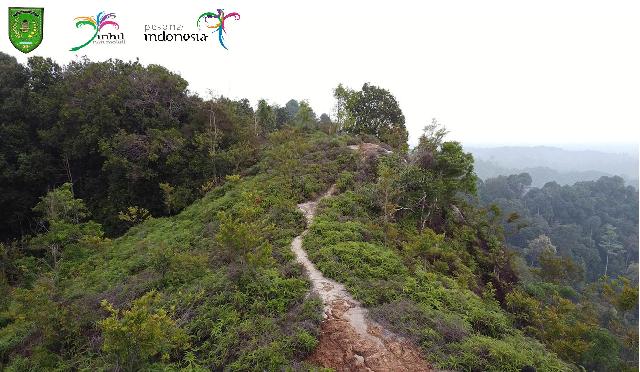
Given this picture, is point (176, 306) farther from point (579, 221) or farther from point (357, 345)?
point (579, 221)

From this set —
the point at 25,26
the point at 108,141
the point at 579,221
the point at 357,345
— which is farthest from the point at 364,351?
the point at 579,221

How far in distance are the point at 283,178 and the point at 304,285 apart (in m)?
8.44

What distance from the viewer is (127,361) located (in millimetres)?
5848

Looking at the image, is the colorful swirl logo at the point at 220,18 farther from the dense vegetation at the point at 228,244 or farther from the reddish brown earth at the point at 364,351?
the reddish brown earth at the point at 364,351

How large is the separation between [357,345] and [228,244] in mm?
3861

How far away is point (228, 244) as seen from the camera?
27.6 ft

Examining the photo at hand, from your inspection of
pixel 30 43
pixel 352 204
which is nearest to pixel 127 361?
pixel 352 204

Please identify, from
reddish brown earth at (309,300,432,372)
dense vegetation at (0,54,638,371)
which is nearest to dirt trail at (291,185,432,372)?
→ reddish brown earth at (309,300,432,372)

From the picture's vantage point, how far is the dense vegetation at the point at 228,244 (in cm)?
710

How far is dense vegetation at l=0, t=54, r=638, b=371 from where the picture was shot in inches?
279

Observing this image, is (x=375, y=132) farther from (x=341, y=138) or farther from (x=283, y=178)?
(x=283, y=178)

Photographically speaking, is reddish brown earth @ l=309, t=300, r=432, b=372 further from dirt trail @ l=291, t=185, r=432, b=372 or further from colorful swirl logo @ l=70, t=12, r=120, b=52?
colorful swirl logo @ l=70, t=12, r=120, b=52

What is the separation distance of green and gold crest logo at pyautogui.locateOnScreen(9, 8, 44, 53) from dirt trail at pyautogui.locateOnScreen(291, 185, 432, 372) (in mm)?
17617

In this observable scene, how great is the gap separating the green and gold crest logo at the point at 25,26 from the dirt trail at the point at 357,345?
17.6 m
